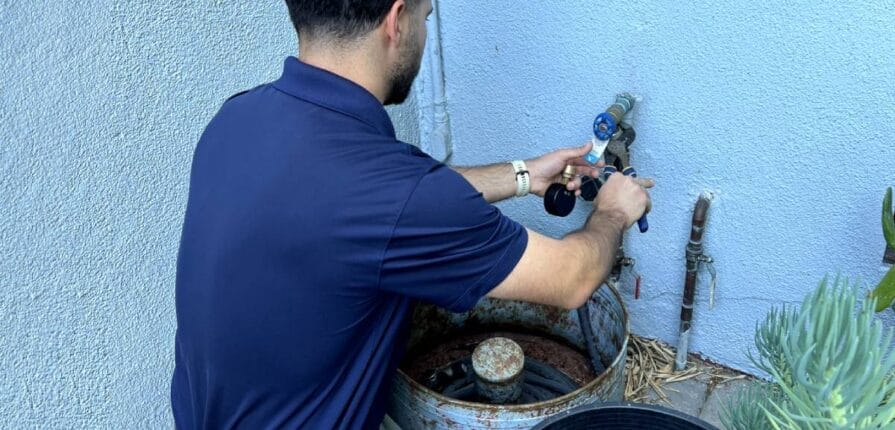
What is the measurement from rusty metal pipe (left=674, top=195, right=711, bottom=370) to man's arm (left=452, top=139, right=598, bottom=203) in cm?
35

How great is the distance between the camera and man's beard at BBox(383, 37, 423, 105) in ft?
4.25

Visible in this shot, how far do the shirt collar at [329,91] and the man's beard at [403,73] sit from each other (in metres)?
0.08

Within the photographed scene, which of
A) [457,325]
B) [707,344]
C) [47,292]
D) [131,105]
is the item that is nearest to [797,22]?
[707,344]

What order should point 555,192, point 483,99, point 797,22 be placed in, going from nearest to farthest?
point 797,22
point 555,192
point 483,99

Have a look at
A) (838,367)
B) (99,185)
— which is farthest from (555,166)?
(838,367)

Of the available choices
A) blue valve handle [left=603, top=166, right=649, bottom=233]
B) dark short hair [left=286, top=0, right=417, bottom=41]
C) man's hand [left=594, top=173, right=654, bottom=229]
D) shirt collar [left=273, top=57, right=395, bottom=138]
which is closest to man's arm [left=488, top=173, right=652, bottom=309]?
man's hand [left=594, top=173, right=654, bottom=229]

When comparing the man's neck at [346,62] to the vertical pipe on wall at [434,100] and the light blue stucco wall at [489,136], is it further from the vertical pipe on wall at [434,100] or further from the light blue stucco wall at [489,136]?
the vertical pipe on wall at [434,100]

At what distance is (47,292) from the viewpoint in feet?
4.21

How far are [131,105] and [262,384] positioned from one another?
57cm

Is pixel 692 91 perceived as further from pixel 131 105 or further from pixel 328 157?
pixel 131 105

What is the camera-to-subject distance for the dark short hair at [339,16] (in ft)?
3.83

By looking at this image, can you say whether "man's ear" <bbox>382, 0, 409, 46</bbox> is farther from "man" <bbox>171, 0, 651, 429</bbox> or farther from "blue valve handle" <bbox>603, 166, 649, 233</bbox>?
"blue valve handle" <bbox>603, 166, 649, 233</bbox>

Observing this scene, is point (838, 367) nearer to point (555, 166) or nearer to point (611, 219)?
point (611, 219)

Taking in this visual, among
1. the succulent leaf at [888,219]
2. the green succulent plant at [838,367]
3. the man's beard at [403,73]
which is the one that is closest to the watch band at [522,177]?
the man's beard at [403,73]
